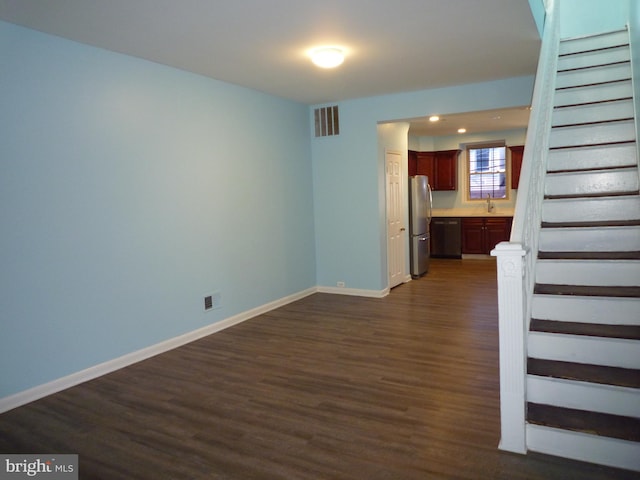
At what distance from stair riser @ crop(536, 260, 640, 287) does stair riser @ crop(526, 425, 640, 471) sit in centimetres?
112

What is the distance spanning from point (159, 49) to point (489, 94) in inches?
145

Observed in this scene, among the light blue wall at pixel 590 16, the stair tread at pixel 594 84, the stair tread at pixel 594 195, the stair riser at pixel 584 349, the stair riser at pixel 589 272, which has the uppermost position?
the light blue wall at pixel 590 16

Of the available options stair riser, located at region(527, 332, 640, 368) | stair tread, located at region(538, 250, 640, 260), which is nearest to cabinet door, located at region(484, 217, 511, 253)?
stair tread, located at region(538, 250, 640, 260)

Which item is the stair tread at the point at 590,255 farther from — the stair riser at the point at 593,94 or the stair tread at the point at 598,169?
the stair riser at the point at 593,94

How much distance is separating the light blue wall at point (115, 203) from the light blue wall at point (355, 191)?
1.14 meters

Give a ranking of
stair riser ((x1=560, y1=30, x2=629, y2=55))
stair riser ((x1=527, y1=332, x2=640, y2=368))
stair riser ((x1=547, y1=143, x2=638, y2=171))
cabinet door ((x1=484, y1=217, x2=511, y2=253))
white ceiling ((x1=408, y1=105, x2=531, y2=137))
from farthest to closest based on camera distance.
Result: 1. cabinet door ((x1=484, y1=217, x2=511, y2=253))
2. white ceiling ((x1=408, y1=105, x2=531, y2=137))
3. stair riser ((x1=560, y1=30, x2=629, y2=55))
4. stair riser ((x1=547, y1=143, x2=638, y2=171))
5. stair riser ((x1=527, y1=332, x2=640, y2=368))

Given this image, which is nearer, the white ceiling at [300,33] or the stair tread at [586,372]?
the stair tread at [586,372]

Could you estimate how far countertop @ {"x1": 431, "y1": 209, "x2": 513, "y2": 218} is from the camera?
9206mm

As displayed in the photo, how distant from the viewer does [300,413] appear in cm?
301

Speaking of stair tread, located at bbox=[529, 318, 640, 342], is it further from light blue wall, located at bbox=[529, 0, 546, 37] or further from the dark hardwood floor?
light blue wall, located at bbox=[529, 0, 546, 37]

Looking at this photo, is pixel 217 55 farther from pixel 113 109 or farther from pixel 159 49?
pixel 113 109

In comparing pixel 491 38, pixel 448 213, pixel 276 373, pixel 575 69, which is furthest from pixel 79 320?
pixel 448 213

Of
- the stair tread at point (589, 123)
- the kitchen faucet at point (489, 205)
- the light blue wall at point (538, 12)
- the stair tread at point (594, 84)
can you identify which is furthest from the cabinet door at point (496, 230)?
the light blue wall at point (538, 12)

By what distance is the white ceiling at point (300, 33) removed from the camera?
3.08 meters
